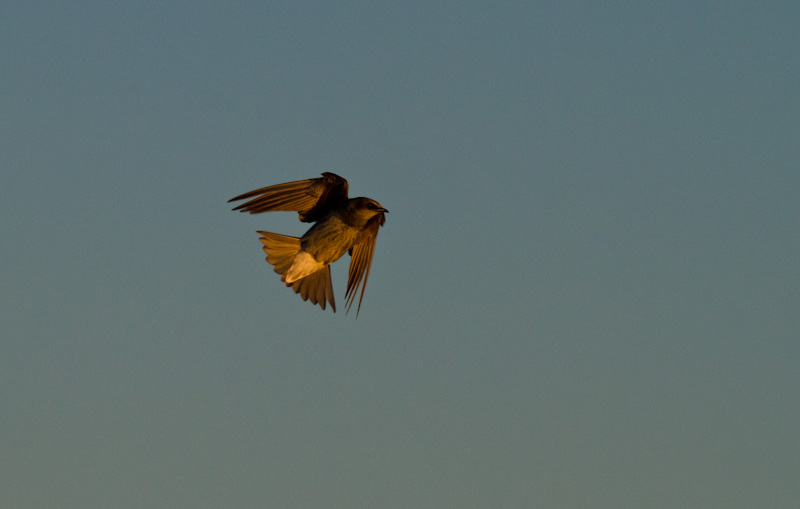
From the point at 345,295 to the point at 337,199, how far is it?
1234 millimetres

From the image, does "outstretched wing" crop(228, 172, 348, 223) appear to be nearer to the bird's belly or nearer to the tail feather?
the bird's belly

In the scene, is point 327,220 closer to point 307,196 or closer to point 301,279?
point 307,196

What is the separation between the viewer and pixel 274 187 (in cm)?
1360

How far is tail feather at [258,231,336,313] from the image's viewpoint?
49.4 feet

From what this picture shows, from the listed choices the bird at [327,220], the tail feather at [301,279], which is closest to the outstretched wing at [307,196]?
the bird at [327,220]

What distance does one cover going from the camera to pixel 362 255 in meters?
14.6

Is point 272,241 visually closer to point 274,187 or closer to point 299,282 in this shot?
point 299,282

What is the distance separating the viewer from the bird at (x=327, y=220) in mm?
13703

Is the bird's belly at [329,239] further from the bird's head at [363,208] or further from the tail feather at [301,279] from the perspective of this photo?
the tail feather at [301,279]

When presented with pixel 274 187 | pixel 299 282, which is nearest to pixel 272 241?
pixel 299 282

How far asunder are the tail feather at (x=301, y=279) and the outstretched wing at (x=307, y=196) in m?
0.95

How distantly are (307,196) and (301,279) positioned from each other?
1.53 m

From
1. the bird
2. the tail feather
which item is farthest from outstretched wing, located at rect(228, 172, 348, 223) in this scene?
the tail feather

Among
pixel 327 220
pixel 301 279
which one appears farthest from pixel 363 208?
pixel 301 279
